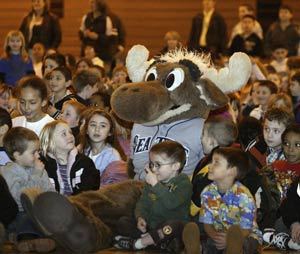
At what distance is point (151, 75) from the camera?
28.6 feet

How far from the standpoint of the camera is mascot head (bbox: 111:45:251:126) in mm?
8320

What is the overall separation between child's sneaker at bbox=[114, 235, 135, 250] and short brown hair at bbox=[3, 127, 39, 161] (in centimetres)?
99

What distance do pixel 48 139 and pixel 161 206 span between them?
131 cm

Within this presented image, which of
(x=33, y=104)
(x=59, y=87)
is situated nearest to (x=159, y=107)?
(x=33, y=104)

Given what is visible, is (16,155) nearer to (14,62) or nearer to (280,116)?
(280,116)

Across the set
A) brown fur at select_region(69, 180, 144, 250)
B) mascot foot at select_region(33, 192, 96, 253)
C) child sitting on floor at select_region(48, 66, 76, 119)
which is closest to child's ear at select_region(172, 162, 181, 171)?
brown fur at select_region(69, 180, 144, 250)

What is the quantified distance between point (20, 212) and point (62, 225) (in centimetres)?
86

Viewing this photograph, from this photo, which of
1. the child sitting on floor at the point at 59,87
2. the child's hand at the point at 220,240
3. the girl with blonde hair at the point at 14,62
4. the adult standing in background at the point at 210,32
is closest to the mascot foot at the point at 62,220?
the child's hand at the point at 220,240

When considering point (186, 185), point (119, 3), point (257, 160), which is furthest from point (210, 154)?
point (119, 3)

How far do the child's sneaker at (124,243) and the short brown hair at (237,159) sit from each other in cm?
92

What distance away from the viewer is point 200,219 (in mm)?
7730

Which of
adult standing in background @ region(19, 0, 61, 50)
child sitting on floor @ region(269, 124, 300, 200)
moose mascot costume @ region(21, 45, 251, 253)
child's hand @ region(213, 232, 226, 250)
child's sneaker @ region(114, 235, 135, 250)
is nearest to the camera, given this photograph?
child's hand @ region(213, 232, 226, 250)

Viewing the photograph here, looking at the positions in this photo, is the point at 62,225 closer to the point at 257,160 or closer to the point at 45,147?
the point at 45,147

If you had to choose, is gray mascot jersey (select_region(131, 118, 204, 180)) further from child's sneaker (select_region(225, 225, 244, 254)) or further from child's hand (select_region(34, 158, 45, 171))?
child's sneaker (select_region(225, 225, 244, 254))
